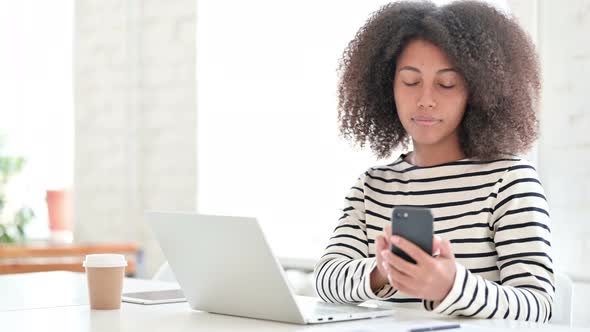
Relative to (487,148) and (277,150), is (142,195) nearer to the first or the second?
(277,150)

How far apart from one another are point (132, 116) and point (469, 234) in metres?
2.41

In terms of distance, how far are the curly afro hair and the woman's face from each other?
2cm

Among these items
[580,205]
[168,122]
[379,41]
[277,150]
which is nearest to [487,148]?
[379,41]

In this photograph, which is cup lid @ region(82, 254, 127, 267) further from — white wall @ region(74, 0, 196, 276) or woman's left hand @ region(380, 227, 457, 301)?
white wall @ region(74, 0, 196, 276)

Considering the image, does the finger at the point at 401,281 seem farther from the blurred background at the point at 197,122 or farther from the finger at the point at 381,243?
the blurred background at the point at 197,122

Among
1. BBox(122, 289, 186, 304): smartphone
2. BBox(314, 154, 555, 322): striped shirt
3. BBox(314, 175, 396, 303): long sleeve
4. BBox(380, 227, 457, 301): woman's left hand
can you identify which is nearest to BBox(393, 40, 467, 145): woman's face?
BBox(314, 154, 555, 322): striped shirt

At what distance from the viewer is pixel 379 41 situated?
203cm

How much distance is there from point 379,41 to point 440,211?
0.41m

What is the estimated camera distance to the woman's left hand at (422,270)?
→ 4.60 ft

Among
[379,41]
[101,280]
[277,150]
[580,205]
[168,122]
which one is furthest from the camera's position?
[168,122]

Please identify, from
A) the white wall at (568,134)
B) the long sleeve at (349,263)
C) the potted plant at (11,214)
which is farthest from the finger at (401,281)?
the potted plant at (11,214)

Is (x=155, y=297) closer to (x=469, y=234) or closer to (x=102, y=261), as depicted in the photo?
(x=102, y=261)

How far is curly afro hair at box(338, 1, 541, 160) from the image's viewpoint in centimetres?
187

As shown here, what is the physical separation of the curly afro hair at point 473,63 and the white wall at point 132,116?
166 centimetres
